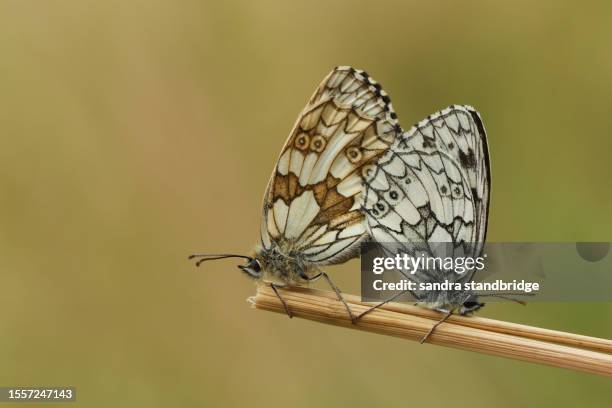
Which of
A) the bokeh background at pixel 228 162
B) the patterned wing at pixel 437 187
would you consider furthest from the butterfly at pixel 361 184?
the bokeh background at pixel 228 162

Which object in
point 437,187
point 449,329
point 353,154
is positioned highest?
point 353,154

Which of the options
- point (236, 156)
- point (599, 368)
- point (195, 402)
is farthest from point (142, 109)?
point (599, 368)

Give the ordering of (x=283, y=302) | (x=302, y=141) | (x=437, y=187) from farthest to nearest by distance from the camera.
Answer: (x=302, y=141)
(x=437, y=187)
(x=283, y=302)

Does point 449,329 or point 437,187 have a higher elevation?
point 437,187

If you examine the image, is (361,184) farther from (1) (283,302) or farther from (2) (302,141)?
(1) (283,302)

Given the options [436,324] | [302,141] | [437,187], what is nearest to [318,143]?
[302,141]

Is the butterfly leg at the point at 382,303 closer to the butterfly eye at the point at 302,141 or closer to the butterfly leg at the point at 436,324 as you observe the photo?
the butterfly leg at the point at 436,324

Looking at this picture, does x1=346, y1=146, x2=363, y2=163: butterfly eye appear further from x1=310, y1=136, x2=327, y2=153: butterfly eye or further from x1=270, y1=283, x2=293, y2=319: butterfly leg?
x1=270, y1=283, x2=293, y2=319: butterfly leg

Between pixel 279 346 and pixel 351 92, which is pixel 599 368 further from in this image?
pixel 279 346
